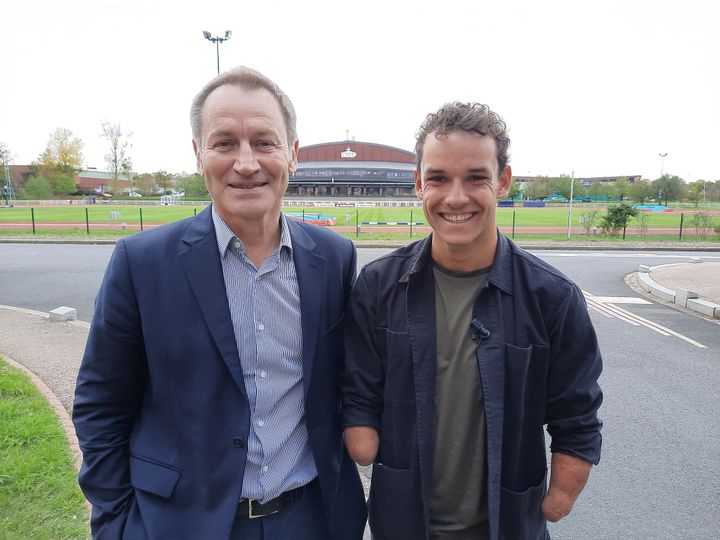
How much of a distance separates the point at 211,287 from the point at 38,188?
73651 millimetres

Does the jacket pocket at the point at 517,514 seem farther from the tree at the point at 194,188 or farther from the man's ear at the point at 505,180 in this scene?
the tree at the point at 194,188

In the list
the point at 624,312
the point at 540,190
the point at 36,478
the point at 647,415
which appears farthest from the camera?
the point at 540,190

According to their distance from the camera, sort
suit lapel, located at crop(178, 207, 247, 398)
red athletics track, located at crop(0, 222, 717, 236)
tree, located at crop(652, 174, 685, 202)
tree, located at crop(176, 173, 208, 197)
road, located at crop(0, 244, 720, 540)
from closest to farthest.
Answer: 1. suit lapel, located at crop(178, 207, 247, 398)
2. road, located at crop(0, 244, 720, 540)
3. red athletics track, located at crop(0, 222, 717, 236)
4. tree, located at crop(652, 174, 685, 202)
5. tree, located at crop(176, 173, 208, 197)

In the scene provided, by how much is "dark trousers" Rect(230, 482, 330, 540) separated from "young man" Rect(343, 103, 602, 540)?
241mm

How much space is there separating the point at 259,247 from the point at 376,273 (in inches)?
19.1

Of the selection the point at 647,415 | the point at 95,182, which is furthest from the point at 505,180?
the point at 95,182

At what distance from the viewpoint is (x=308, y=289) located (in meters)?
1.98

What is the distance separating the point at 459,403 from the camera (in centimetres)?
189

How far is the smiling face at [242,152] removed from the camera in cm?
184

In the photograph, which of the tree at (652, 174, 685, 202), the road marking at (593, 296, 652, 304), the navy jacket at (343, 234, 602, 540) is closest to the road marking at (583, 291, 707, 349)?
the road marking at (593, 296, 652, 304)

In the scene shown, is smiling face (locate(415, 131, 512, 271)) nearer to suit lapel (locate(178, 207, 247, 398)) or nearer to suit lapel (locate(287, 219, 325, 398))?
suit lapel (locate(287, 219, 325, 398))

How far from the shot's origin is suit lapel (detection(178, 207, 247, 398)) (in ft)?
5.78

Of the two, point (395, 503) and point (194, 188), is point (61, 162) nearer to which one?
point (194, 188)

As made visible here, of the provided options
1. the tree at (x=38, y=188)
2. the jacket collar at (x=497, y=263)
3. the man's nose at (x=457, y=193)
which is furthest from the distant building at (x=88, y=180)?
the man's nose at (x=457, y=193)
